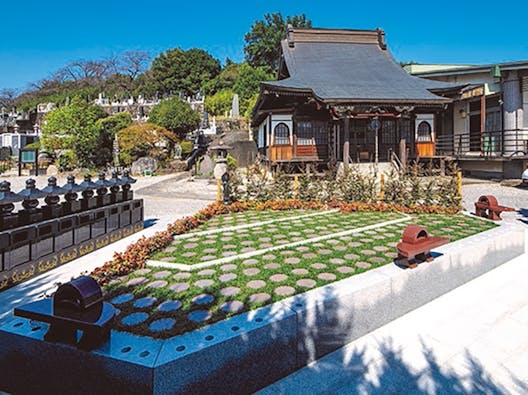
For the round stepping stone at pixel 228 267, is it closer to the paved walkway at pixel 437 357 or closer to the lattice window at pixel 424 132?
the paved walkway at pixel 437 357

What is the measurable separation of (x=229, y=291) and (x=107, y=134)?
2497cm

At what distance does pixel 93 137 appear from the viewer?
23.6 meters

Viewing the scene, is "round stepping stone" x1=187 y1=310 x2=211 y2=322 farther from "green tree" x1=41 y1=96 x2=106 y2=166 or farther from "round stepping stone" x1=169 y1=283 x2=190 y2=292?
"green tree" x1=41 y1=96 x2=106 y2=166

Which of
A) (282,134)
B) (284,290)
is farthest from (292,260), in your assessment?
(282,134)

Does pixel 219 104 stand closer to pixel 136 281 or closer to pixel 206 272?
pixel 206 272

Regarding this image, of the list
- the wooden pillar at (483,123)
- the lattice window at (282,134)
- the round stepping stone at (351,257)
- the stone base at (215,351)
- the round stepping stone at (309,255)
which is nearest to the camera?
the stone base at (215,351)

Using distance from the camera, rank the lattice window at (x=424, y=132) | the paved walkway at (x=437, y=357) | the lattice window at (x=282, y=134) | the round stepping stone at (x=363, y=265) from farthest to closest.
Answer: the lattice window at (x=424, y=132), the lattice window at (x=282, y=134), the round stepping stone at (x=363, y=265), the paved walkway at (x=437, y=357)

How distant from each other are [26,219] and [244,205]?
16.3 feet

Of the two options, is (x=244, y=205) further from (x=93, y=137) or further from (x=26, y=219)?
(x=93, y=137)

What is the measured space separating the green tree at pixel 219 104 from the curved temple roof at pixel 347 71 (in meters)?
14.9

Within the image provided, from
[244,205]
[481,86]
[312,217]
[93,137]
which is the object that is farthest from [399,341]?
A: [93,137]

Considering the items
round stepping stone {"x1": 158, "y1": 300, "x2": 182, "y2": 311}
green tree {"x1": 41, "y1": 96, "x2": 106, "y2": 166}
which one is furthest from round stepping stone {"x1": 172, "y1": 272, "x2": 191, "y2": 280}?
green tree {"x1": 41, "y1": 96, "x2": 106, "y2": 166}

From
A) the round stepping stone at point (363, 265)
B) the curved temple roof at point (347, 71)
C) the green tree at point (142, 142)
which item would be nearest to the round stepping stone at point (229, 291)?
the round stepping stone at point (363, 265)

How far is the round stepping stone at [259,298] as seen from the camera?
3053mm
